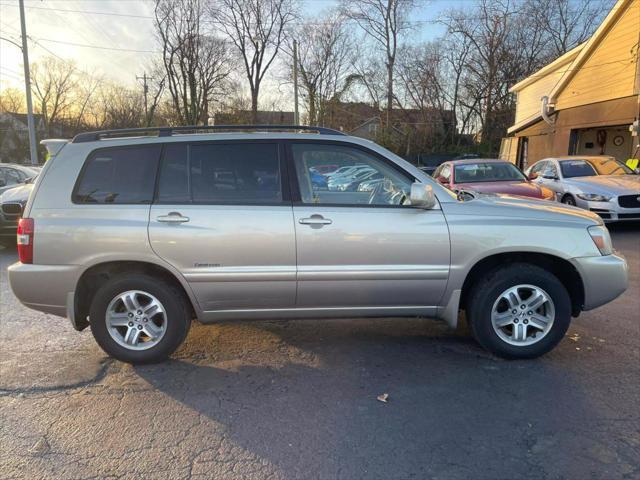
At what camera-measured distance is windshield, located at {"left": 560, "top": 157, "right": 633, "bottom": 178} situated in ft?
36.3

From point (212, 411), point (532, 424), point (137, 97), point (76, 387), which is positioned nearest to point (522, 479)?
point (532, 424)

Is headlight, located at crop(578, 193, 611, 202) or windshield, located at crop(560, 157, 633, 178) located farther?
windshield, located at crop(560, 157, 633, 178)

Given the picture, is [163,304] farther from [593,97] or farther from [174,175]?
[593,97]

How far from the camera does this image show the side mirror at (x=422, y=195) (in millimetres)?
3385

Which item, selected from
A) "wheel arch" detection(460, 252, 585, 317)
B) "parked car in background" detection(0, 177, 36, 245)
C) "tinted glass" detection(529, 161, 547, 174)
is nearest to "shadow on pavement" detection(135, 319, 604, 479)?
"wheel arch" detection(460, 252, 585, 317)

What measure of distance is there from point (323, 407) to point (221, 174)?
1.91 m

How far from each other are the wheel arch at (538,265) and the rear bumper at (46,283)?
310 centimetres

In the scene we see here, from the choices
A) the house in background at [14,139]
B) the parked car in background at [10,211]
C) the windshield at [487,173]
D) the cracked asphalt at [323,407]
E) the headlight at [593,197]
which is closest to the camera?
the cracked asphalt at [323,407]

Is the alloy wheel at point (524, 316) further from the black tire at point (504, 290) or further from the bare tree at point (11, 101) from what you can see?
the bare tree at point (11, 101)

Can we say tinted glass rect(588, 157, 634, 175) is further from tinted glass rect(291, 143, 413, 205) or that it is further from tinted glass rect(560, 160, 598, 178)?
tinted glass rect(291, 143, 413, 205)

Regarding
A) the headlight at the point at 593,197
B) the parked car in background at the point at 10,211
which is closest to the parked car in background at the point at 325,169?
the parked car in background at the point at 10,211

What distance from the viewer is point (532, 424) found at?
286cm

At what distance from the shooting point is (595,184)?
9742mm

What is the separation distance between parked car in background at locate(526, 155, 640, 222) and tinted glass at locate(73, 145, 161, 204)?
904cm
